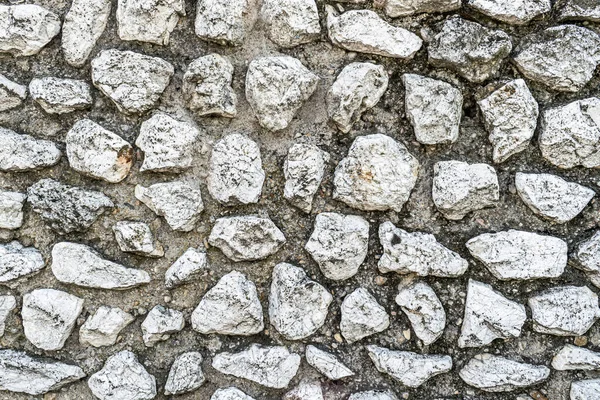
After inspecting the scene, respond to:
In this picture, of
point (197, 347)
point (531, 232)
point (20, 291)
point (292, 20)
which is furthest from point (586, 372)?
point (20, 291)

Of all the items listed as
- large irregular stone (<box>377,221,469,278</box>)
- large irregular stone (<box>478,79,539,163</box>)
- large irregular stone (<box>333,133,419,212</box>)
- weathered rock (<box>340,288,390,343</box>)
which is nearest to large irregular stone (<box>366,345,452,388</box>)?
weathered rock (<box>340,288,390,343</box>)

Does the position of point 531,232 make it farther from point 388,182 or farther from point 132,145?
point 132,145

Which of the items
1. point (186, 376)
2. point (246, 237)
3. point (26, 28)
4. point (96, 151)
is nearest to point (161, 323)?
point (186, 376)

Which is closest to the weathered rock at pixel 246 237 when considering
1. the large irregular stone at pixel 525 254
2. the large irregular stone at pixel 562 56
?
the large irregular stone at pixel 525 254

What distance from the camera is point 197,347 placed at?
927 mm

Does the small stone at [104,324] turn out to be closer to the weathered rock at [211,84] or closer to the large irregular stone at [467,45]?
the weathered rock at [211,84]

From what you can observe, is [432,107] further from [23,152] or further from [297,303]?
[23,152]

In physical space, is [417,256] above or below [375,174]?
below

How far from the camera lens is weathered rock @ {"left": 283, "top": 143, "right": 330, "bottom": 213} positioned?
2.90 ft

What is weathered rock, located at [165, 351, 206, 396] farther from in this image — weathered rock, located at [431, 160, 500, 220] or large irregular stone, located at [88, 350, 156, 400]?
weathered rock, located at [431, 160, 500, 220]

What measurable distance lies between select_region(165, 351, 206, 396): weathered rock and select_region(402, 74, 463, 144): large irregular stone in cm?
55

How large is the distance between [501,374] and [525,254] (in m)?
0.21

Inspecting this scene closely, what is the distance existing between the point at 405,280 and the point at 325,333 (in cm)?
17

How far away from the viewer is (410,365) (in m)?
0.89
